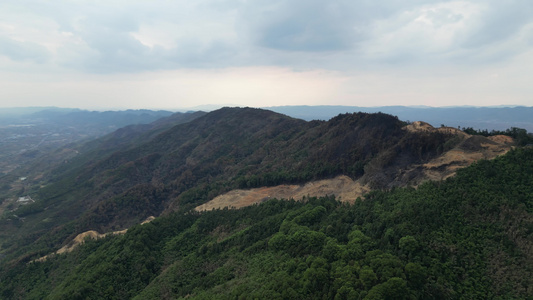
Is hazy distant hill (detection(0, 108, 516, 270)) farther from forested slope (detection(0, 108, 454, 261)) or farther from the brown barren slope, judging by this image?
the brown barren slope

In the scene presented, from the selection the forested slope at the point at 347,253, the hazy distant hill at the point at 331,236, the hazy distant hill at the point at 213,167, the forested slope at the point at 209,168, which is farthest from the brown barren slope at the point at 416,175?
the forested slope at the point at 347,253

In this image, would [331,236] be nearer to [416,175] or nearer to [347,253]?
[347,253]

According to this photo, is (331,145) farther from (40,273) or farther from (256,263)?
(40,273)

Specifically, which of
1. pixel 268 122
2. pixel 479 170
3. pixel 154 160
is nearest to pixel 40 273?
pixel 479 170

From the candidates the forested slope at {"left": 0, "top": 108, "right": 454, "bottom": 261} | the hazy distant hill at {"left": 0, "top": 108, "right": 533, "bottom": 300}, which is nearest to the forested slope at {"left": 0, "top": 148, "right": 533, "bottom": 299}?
the hazy distant hill at {"left": 0, "top": 108, "right": 533, "bottom": 300}

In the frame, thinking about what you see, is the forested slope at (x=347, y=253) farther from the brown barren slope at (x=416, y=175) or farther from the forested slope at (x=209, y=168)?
the forested slope at (x=209, y=168)

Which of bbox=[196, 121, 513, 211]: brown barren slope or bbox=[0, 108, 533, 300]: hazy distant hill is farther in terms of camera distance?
bbox=[196, 121, 513, 211]: brown barren slope

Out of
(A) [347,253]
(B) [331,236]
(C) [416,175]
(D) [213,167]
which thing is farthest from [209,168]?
(A) [347,253]

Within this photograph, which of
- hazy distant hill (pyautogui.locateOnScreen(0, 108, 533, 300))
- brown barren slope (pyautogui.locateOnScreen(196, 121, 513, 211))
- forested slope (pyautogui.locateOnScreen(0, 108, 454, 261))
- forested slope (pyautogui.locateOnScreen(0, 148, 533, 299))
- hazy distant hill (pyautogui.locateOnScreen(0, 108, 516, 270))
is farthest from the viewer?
forested slope (pyautogui.locateOnScreen(0, 108, 454, 261))

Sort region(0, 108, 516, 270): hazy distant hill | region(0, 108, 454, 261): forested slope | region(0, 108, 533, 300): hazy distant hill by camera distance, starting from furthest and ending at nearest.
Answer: region(0, 108, 454, 261): forested slope < region(0, 108, 516, 270): hazy distant hill < region(0, 108, 533, 300): hazy distant hill
